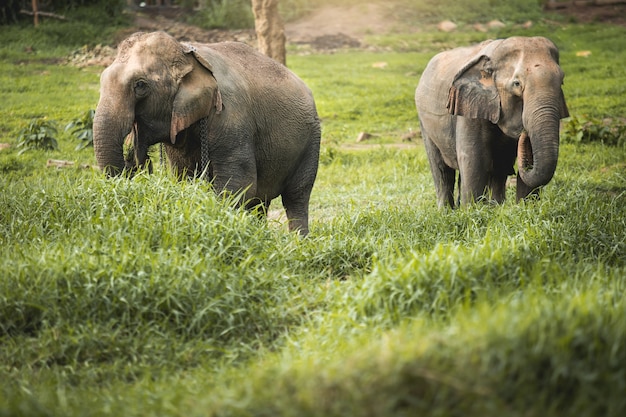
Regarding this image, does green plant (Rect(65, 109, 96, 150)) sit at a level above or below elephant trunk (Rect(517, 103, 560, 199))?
below

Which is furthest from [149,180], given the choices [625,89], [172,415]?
[625,89]

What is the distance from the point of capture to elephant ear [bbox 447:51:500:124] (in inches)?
344

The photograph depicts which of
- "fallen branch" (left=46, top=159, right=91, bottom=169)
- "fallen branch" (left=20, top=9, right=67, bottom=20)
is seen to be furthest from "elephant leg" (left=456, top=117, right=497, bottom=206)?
"fallen branch" (left=20, top=9, right=67, bottom=20)

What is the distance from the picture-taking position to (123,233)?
6449 mm

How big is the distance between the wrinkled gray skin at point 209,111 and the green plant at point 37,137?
5425mm

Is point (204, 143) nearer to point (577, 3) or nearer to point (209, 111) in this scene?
point (209, 111)

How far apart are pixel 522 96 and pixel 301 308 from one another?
356 centimetres

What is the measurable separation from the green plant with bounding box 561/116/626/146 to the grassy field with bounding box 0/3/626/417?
17.4 feet

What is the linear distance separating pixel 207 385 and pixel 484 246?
7.99 ft

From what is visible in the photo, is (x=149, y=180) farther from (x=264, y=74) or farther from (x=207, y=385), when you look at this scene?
(x=207, y=385)

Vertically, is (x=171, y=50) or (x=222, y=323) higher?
(x=171, y=50)

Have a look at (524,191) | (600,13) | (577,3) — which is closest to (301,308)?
(524,191)

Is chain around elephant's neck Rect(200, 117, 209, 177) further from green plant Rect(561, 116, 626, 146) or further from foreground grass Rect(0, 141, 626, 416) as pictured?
green plant Rect(561, 116, 626, 146)

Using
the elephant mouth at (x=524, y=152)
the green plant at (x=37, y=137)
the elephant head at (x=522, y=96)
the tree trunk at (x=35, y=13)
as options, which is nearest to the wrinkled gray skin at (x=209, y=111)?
the elephant head at (x=522, y=96)
